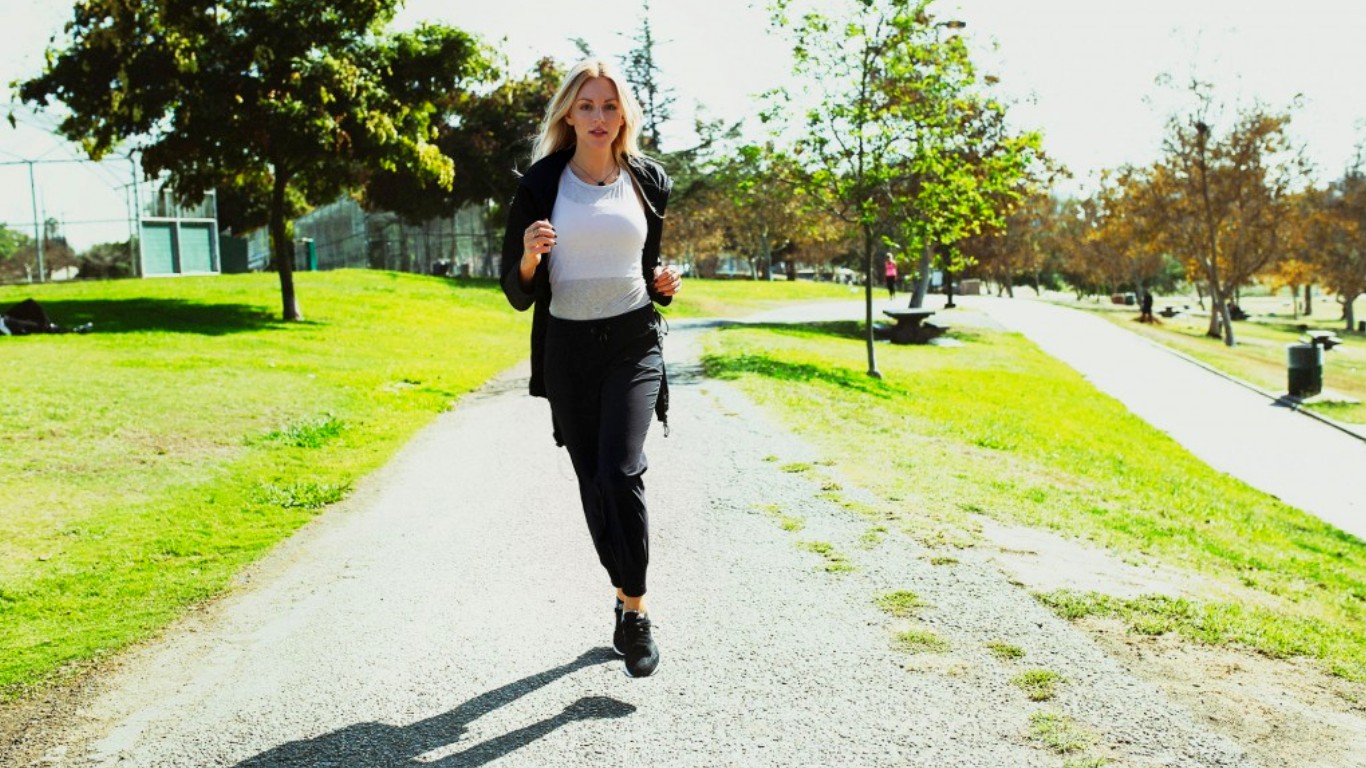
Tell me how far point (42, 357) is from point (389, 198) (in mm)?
30600

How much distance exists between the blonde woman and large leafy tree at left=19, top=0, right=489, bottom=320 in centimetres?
1892

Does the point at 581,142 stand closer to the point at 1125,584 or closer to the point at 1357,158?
the point at 1125,584

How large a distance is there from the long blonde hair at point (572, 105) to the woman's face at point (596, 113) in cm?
2

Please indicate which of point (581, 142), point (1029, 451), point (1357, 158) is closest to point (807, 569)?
point (581, 142)

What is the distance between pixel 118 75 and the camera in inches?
850

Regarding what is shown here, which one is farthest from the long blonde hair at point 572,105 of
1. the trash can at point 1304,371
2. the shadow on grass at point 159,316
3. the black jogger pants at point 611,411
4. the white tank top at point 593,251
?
the trash can at point 1304,371

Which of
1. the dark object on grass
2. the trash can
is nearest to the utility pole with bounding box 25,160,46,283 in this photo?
the dark object on grass

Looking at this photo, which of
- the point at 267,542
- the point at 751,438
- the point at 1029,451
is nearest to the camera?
the point at 267,542

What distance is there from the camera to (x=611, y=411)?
4094 millimetres

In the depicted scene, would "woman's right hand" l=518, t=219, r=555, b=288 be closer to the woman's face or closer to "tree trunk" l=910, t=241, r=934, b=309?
the woman's face

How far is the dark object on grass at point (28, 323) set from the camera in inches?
724

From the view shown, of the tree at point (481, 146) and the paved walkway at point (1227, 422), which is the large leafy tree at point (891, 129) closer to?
the paved walkway at point (1227, 422)

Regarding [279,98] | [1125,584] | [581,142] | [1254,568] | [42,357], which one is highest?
[279,98]

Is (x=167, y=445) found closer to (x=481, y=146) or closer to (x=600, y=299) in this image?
(x=600, y=299)
